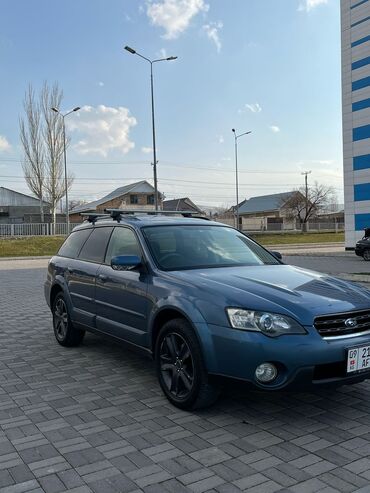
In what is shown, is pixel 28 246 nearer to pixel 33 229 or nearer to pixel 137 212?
pixel 33 229

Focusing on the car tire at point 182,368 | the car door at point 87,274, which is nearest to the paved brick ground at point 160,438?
the car tire at point 182,368

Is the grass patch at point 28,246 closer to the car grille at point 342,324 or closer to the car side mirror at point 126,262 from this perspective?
the car side mirror at point 126,262

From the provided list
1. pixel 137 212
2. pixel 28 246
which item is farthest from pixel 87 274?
pixel 28 246

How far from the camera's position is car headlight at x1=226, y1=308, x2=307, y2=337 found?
11.4 ft

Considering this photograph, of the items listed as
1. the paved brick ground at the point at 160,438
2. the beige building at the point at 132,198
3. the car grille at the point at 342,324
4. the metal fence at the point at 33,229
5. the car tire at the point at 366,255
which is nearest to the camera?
the paved brick ground at the point at 160,438

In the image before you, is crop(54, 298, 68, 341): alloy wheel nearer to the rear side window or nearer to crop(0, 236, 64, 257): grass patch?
A: the rear side window

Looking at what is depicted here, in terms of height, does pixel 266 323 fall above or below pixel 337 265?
above

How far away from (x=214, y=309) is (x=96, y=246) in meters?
2.47

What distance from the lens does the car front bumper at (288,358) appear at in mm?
3410

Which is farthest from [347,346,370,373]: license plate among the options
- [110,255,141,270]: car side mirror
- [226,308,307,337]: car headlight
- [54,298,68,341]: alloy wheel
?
[54,298,68,341]: alloy wheel

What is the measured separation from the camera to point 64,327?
20.8 ft

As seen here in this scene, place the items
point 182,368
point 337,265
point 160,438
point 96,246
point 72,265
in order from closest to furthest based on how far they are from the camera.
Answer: point 160,438 → point 182,368 → point 96,246 → point 72,265 → point 337,265

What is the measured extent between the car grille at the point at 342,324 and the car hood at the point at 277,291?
46mm

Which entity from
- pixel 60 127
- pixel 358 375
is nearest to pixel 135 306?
pixel 358 375
